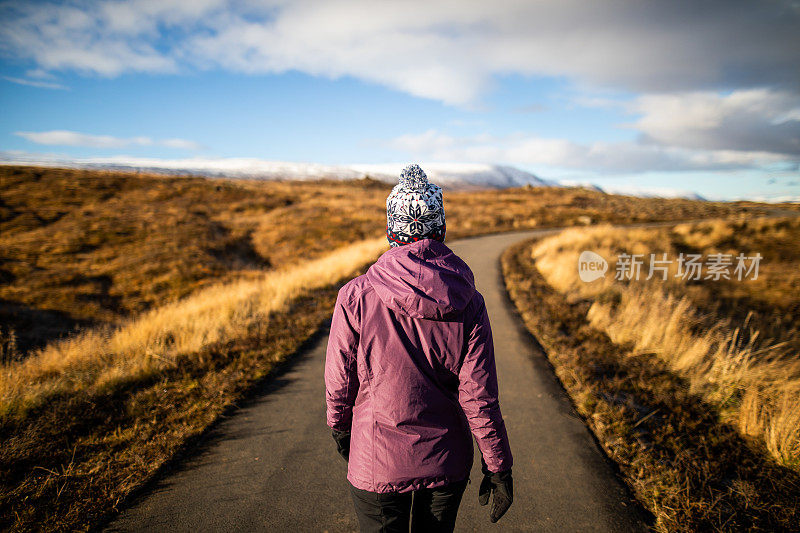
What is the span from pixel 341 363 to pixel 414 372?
37 cm

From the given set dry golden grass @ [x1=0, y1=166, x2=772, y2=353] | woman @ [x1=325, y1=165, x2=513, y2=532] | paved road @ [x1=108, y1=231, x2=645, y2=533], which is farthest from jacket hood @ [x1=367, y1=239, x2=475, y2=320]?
dry golden grass @ [x1=0, y1=166, x2=772, y2=353]

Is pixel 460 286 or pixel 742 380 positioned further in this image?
pixel 742 380

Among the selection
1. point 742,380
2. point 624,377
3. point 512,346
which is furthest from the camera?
point 512,346

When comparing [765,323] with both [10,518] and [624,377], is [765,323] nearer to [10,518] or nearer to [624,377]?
→ [624,377]

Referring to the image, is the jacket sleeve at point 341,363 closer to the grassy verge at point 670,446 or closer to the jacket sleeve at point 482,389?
the jacket sleeve at point 482,389

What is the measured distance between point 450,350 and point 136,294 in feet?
57.6

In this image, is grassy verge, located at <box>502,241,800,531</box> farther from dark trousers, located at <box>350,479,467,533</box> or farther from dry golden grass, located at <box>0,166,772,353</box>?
dry golden grass, located at <box>0,166,772,353</box>

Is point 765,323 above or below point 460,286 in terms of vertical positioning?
below

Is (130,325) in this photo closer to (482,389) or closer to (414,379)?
(414,379)

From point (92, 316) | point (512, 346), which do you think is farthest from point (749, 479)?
point (92, 316)

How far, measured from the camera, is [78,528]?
2.43m

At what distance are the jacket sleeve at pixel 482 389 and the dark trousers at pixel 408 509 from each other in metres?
0.24

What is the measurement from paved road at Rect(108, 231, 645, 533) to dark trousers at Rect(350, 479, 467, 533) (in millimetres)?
1181

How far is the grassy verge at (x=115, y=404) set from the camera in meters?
2.67
